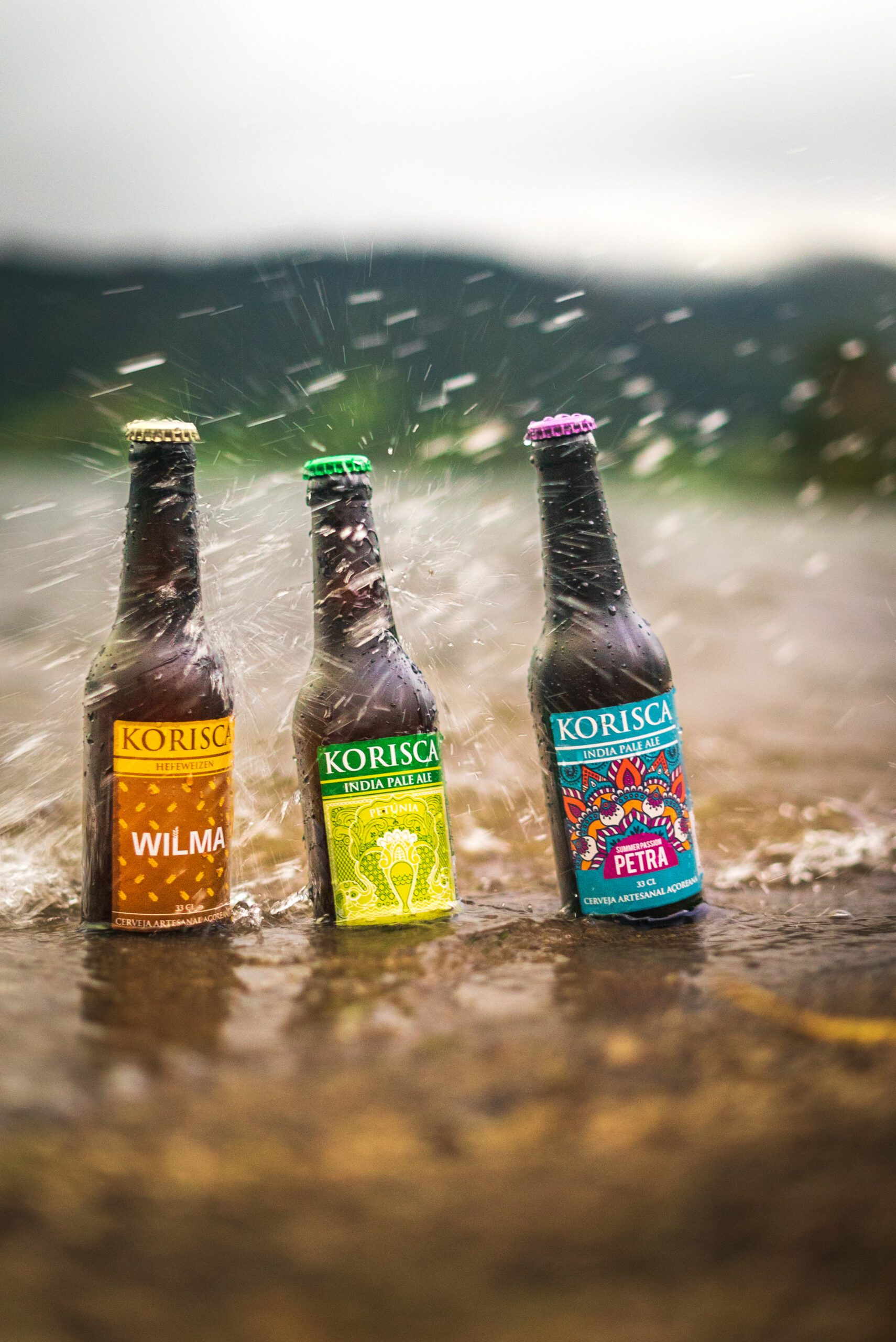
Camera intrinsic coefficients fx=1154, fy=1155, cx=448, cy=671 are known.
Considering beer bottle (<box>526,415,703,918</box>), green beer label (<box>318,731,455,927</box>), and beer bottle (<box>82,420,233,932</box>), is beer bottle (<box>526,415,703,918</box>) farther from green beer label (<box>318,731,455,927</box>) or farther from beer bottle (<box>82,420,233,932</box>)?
beer bottle (<box>82,420,233,932</box>)

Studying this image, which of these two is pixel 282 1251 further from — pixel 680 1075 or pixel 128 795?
pixel 128 795

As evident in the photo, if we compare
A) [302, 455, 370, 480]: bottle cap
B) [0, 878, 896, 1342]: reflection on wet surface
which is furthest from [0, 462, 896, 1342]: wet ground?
[302, 455, 370, 480]: bottle cap

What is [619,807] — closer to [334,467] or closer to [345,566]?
[345,566]

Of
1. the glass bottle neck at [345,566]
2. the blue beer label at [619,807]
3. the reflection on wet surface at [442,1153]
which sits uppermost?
the glass bottle neck at [345,566]

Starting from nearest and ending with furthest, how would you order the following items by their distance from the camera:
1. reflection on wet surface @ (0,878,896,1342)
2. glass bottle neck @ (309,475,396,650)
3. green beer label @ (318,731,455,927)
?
reflection on wet surface @ (0,878,896,1342) → green beer label @ (318,731,455,927) → glass bottle neck @ (309,475,396,650)

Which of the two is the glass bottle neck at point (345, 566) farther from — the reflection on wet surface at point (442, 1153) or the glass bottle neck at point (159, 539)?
the reflection on wet surface at point (442, 1153)

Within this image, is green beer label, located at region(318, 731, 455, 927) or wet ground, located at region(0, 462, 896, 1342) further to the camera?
green beer label, located at region(318, 731, 455, 927)

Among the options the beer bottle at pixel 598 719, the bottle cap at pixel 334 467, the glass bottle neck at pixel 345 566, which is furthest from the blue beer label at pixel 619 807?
the bottle cap at pixel 334 467
